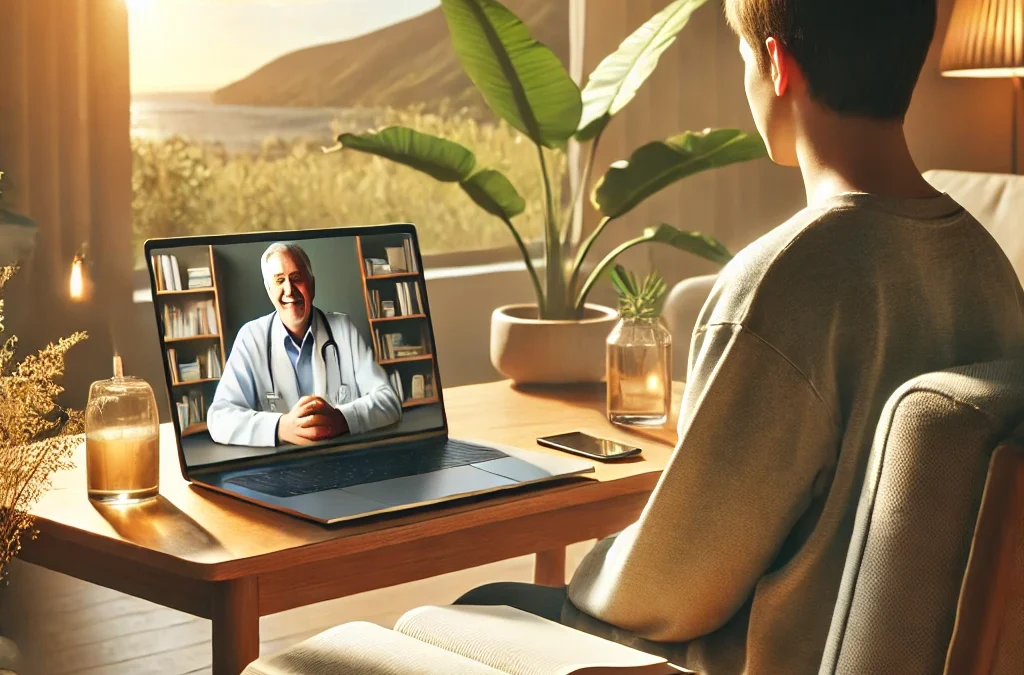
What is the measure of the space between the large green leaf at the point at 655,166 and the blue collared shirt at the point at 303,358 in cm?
91

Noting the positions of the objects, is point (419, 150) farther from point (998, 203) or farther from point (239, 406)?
point (998, 203)

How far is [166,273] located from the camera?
1.44 m

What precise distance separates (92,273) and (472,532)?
1.57 metres

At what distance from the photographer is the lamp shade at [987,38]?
3.51m

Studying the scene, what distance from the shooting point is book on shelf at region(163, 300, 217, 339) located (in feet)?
4.69

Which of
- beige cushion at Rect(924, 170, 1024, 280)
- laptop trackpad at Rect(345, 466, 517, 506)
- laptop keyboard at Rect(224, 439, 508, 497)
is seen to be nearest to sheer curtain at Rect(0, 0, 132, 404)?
laptop keyboard at Rect(224, 439, 508, 497)

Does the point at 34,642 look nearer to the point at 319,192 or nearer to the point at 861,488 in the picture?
the point at 319,192

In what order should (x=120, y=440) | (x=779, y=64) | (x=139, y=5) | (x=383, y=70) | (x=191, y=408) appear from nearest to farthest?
(x=779, y=64), (x=120, y=440), (x=191, y=408), (x=139, y=5), (x=383, y=70)

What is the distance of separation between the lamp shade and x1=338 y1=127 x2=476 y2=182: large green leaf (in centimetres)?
200

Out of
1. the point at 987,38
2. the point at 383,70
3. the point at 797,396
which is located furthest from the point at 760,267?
the point at 987,38

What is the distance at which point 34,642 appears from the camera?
2502 mm

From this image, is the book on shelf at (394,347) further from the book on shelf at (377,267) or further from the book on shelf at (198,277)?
the book on shelf at (198,277)

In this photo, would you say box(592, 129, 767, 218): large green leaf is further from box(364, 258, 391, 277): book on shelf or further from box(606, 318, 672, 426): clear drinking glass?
box(364, 258, 391, 277): book on shelf

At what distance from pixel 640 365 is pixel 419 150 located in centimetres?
66
